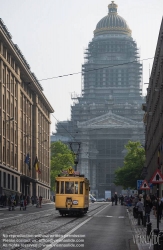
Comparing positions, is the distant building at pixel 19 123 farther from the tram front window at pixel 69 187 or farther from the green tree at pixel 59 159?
the tram front window at pixel 69 187

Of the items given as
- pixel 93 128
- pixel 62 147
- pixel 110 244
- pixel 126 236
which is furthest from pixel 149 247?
pixel 93 128

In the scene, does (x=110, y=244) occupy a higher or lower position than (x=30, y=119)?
lower

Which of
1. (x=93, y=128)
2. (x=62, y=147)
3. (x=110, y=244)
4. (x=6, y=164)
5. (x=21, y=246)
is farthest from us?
(x=93, y=128)

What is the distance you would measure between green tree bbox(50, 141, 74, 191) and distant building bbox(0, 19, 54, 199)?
5026mm

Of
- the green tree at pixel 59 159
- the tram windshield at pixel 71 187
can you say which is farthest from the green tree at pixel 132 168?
the tram windshield at pixel 71 187

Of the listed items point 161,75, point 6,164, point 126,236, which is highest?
point 161,75

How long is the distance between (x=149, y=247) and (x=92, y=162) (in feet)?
573

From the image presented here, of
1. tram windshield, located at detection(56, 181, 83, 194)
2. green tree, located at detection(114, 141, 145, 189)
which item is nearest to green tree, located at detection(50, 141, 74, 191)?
green tree, located at detection(114, 141, 145, 189)

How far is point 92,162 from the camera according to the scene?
196125 millimetres

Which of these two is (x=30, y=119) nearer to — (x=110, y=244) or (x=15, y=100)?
(x=15, y=100)

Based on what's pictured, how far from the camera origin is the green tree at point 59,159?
443 ft

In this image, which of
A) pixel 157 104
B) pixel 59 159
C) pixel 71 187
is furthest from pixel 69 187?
pixel 59 159

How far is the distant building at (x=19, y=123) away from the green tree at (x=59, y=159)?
5.03 metres

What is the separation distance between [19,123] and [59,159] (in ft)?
127
